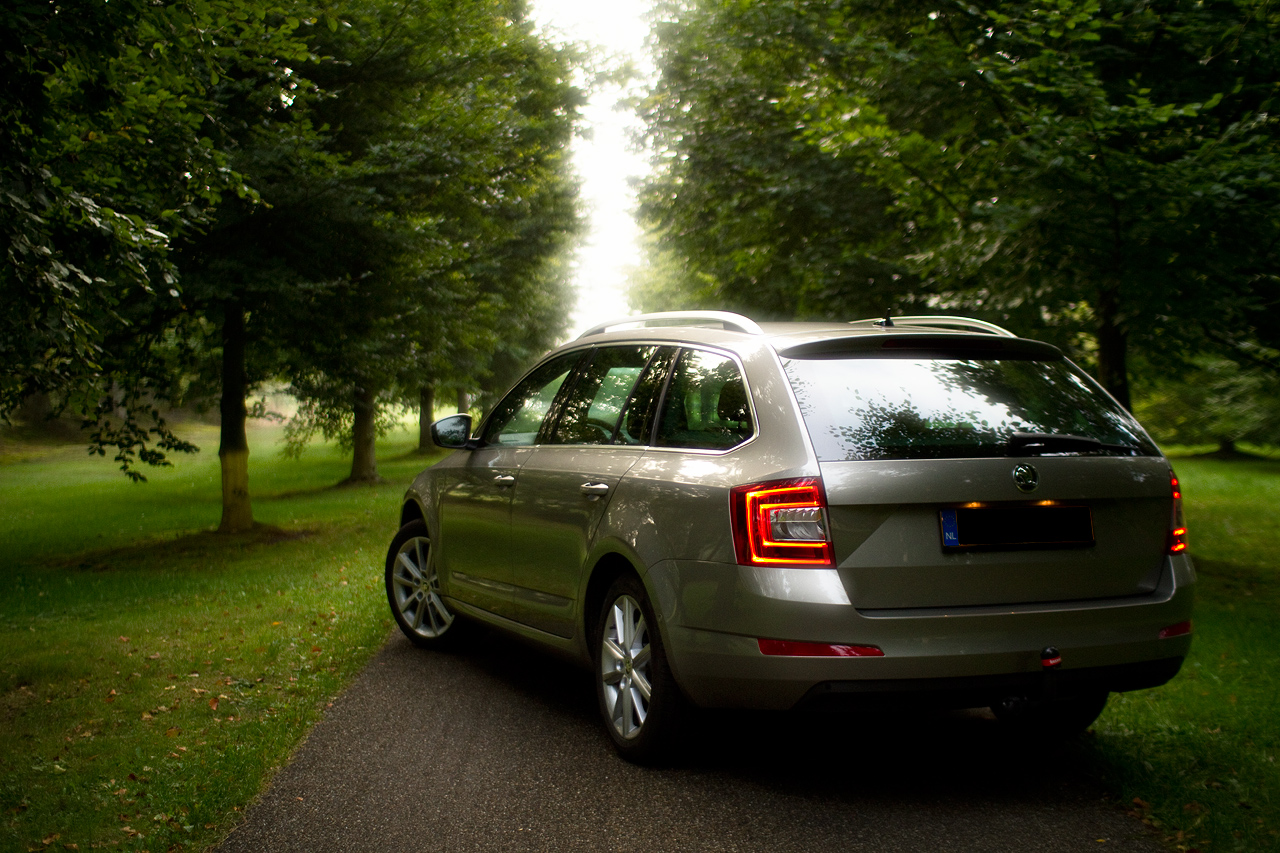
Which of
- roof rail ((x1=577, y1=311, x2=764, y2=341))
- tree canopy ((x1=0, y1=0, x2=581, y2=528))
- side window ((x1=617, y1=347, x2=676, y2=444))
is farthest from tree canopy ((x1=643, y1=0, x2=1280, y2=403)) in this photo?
side window ((x1=617, y1=347, x2=676, y2=444))

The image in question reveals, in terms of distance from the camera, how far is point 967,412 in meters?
4.26

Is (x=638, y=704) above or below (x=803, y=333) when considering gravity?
below

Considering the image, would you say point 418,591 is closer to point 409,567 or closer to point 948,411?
point 409,567

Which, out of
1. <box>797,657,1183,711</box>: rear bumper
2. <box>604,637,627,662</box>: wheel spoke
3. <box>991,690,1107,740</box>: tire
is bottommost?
<box>991,690,1107,740</box>: tire

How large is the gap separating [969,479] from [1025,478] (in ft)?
0.73

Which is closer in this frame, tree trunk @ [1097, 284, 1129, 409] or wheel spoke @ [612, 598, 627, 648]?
wheel spoke @ [612, 598, 627, 648]

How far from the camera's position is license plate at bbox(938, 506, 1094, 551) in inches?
157

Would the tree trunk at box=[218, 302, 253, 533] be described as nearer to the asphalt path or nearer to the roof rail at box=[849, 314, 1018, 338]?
the asphalt path

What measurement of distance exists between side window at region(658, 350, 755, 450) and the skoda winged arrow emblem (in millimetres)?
947

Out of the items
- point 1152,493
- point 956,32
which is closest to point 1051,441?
point 1152,493

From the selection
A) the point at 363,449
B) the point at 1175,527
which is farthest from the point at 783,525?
the point at 363,449

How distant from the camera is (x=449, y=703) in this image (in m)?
5.89

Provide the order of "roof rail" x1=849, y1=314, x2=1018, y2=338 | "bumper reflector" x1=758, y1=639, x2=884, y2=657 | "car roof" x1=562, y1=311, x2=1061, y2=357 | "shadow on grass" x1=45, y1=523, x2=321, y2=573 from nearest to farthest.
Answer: "bumper reflector" x1=758, y1=639, x2=884, y2=657, "car roof" x1=562, y1=311, x2=1061, y2=357, "roof rail" x1=849, y1=314, x2=1018, y2=338, "shadow on grass" x1=45, y1=523, x2=321, y2=573

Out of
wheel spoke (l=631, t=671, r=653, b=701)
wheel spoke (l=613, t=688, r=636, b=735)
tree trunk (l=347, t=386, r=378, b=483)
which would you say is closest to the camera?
wheel spoke (l=631, t=671, r=653, b=701)
